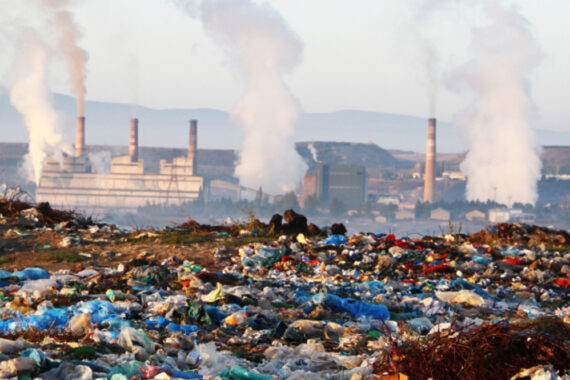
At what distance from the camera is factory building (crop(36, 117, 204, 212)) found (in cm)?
10038

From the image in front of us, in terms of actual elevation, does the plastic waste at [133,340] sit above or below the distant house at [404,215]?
above

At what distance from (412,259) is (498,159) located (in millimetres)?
96546

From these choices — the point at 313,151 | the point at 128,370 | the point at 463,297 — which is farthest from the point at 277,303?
the point at 313,151

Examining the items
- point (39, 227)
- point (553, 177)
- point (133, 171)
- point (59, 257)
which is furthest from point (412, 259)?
point (553, 177)

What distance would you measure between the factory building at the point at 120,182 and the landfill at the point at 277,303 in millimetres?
89000

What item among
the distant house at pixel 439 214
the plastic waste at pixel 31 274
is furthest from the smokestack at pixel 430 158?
the plastic waste at pixel 31 274

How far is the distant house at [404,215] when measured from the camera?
11988 cm

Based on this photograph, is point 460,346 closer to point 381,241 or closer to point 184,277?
point 184,277

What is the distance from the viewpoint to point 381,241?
35.5 feet

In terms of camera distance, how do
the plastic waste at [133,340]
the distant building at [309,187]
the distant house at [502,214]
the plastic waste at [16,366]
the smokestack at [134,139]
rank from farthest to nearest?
the distant building at [309,187]
the distant house at [502,214]
the smokestack at [134,139]
the plastic waste at [133,340]
the plastic waste at [16,366]

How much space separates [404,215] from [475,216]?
12.5 metres

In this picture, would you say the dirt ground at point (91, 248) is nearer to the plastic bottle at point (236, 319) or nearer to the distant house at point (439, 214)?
the plastic bottle at point (236, 319)

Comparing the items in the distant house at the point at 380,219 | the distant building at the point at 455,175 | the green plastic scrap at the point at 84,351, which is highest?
the green plastic scrap at the point at 84,351

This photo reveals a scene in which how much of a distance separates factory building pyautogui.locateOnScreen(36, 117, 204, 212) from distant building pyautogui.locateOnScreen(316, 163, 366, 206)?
69.4 ft
